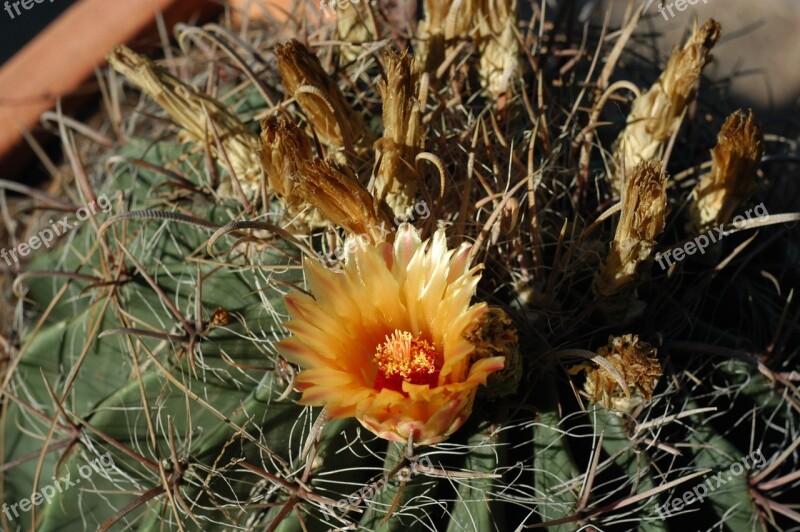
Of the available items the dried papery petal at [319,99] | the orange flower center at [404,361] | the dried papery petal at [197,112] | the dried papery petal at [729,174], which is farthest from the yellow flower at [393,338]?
the dried papery petal at [729,174]

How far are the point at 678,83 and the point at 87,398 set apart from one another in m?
1.22

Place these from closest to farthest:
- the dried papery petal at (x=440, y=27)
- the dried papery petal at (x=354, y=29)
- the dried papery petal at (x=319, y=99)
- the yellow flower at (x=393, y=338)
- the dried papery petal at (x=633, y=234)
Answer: the yellow flower at (x=393, y=338), the dried papery petal at (x=633, y=234), the dried papery petal at (x=319, y=99), the dried papery petal at (x=440, y=27), the dried papery petal at (x=354, y=29)

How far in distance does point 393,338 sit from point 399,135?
0.30m

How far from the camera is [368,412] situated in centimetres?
92

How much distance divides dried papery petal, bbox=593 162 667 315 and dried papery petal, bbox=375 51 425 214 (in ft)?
1.03

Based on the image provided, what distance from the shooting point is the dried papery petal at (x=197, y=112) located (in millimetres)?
1243

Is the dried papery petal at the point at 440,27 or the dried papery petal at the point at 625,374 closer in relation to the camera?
the dried papery petal at the point at 625,374

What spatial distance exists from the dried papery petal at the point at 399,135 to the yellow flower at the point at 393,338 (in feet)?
0.46

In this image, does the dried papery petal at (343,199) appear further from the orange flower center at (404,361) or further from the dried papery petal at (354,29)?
the dried papery petal at (354,29)

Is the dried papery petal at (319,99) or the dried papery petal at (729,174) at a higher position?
the dried papery petal at (319,99)

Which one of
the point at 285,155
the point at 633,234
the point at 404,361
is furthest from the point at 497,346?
the point at 285,155

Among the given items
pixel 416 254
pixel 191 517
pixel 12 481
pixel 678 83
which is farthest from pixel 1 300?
pixel 678 83

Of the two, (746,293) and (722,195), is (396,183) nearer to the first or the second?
(722,195)

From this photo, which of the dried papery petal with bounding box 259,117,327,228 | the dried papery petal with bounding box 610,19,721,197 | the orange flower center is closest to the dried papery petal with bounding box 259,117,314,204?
the dried papery petal with bounding box 259,117,327,228
